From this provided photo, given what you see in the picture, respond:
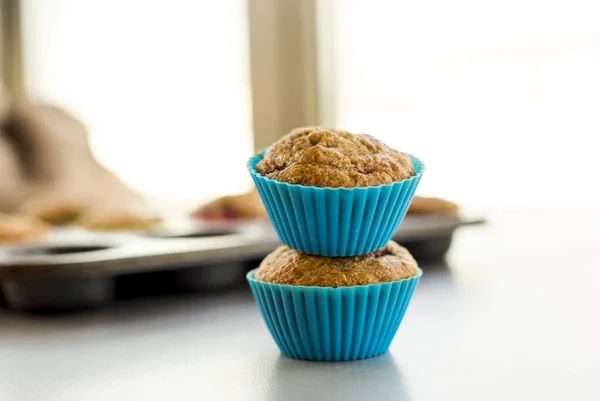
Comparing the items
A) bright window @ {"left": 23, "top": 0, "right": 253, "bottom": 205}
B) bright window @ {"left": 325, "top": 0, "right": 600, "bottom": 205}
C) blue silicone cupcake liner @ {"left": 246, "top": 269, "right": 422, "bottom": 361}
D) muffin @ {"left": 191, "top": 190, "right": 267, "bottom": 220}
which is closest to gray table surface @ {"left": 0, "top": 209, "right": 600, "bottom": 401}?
blue silicone cupcake liner @ {"left": 246, "top": 269, "right": 422, "bottom": 361}

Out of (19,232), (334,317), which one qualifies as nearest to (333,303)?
(334,317)

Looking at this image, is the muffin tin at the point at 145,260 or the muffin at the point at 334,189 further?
the muffin tin at the point at 145,260

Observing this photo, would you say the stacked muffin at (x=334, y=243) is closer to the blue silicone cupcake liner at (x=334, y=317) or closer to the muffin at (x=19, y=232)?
the blue silicone cupcake liner at (x=334, y=317)

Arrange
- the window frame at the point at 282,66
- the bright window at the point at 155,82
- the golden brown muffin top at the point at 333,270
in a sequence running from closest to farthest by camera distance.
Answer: the golden brown muffin top at the point at 333,270, the window frame at the point at 282,66, the bright window at the point at 155,82

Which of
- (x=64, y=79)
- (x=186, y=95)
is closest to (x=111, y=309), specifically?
(x=186, y=95)

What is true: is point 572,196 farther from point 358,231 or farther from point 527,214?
point 358,231

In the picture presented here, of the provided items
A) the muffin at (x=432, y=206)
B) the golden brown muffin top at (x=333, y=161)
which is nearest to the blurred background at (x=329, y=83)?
the muffin at (x=432, y=206)

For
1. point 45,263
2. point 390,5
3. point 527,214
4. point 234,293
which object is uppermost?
point 390,5

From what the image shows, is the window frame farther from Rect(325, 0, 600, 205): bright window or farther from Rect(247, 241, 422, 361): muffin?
Rect(247, 241, 422, 361): muffin
